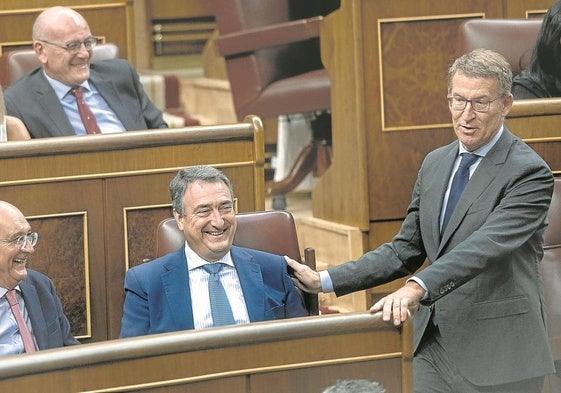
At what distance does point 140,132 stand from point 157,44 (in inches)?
126

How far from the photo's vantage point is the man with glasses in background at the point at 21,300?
220 cm

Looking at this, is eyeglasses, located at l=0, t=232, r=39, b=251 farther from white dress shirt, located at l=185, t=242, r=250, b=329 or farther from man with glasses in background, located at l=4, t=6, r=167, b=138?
man with glasses in background, located at l=4, t=6, r=167, b=138

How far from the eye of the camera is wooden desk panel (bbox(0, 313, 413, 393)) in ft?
5.35

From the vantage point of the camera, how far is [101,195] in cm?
269

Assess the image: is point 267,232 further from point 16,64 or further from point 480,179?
point 16,64

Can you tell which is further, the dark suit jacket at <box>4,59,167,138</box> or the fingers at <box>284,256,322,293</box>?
the dark suit jacket at <box>4,59,167,138</box>

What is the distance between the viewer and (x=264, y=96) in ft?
13.1

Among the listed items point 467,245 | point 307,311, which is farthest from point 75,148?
point 467,245

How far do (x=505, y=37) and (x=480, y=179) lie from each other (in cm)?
115

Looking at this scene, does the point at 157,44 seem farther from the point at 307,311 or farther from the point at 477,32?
the point at 307,311

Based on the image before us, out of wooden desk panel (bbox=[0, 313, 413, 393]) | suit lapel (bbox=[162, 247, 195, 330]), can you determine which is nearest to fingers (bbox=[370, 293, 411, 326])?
wooden desk panel (bbox=[0, 313, 413, 393])

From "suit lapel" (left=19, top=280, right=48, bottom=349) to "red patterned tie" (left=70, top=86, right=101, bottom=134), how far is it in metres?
0.94

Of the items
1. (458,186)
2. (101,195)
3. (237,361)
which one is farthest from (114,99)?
(237,361)

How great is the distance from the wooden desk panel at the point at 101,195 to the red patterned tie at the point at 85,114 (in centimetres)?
43
